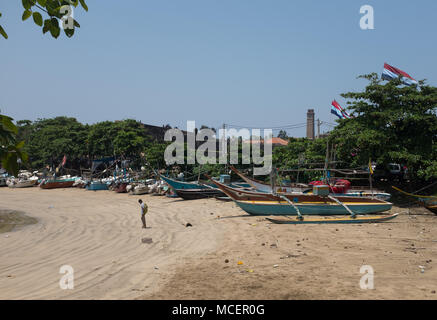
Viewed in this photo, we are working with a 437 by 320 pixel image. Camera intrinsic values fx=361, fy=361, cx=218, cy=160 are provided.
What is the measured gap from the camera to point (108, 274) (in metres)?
8.94

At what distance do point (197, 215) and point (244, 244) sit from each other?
802 cm

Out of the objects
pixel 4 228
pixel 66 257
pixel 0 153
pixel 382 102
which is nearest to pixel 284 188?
pixel 382 102

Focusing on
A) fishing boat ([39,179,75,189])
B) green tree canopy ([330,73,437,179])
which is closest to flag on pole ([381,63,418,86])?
green tree canopy ([330,73,437,179])

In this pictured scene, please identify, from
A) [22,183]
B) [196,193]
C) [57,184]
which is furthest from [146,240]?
[22,183]

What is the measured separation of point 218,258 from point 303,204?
8.27 meters

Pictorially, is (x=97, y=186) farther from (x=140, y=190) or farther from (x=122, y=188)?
(x=140, y=190)

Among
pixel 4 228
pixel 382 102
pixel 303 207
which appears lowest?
pixel 4 228

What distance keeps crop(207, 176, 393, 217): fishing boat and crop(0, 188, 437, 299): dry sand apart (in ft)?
2.86

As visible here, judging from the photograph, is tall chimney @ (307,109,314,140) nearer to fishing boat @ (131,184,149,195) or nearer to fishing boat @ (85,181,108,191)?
fishing boat @ (131,184,149,195)

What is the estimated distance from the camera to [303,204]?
17.6m

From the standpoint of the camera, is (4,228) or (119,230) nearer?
(119,230)

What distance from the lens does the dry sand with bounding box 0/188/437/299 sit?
7.50 m

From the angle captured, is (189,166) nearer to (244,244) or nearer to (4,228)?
(4,228)

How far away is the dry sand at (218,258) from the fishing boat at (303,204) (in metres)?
0.87
